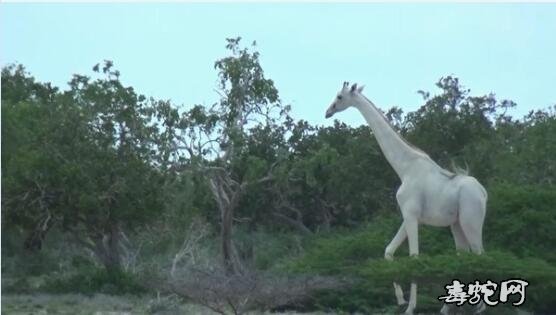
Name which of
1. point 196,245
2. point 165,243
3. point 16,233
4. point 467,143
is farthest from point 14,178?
point 467,143

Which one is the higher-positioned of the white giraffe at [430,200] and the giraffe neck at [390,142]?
the giraffe neck at [390,142]

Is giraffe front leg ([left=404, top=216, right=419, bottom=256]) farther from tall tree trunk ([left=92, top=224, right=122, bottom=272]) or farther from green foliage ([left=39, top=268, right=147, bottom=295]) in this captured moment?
tall tree trunk ([left=92, top=224, right=122, bottom=272])

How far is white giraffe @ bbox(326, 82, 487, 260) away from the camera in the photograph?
18970 mm

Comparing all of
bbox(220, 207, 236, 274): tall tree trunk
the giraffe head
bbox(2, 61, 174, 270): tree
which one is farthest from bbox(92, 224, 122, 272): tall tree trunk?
the giraffe head

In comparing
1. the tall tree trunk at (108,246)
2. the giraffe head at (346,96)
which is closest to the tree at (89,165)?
the tall tree trunk at (108,246)

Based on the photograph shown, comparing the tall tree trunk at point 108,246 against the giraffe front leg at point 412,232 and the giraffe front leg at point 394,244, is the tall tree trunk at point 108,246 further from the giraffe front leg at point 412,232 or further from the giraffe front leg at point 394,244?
the giraffe front leg at point 412,232

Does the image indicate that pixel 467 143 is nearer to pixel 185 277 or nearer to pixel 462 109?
pixel 462 109

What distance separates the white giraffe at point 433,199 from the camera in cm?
1897

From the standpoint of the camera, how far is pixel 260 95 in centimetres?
3148

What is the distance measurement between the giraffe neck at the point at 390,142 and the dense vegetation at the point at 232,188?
1774 millimetres

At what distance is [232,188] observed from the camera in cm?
3219

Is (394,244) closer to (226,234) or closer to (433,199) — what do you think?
(433,199)

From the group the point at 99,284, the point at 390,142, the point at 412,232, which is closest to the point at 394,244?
the point at 412,232

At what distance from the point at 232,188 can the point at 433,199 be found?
13576mm
